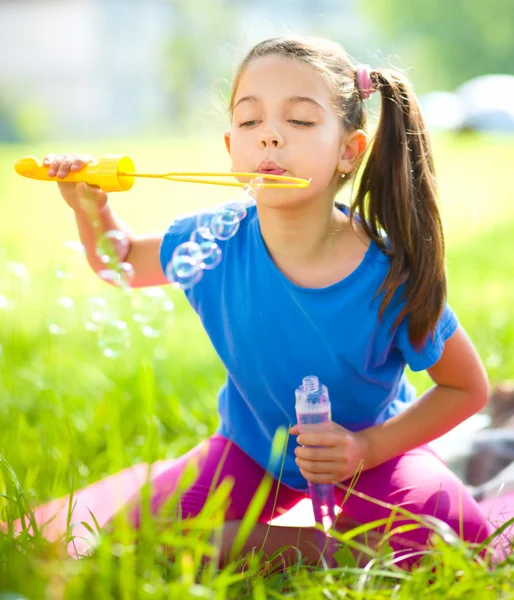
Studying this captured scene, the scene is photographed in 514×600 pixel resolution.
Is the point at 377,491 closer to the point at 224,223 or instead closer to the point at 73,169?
the point at 224,223

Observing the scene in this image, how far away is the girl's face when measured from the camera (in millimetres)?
1587

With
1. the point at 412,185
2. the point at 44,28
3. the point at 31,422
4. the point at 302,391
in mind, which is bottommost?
the point at 31,422

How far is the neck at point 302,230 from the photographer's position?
1704 mm

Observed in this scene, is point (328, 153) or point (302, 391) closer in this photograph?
point (302, 391)

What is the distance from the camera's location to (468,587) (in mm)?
1177

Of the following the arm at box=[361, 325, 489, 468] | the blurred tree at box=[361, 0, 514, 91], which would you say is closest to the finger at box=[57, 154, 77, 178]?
the arm at box=[361, 325, 489, 468]

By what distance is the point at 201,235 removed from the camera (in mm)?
1811

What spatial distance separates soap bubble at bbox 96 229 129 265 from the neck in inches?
11.2

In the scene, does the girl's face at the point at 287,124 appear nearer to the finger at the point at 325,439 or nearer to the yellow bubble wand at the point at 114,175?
the yellow bubble wand at the point at 114,175

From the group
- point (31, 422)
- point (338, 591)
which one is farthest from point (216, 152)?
point (338, 591)

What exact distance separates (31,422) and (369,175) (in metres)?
1.34

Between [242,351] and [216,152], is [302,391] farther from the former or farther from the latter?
[216,152]

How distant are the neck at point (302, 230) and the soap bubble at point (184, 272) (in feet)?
0.50

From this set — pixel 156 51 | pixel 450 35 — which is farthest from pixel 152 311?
pixel 156 51
